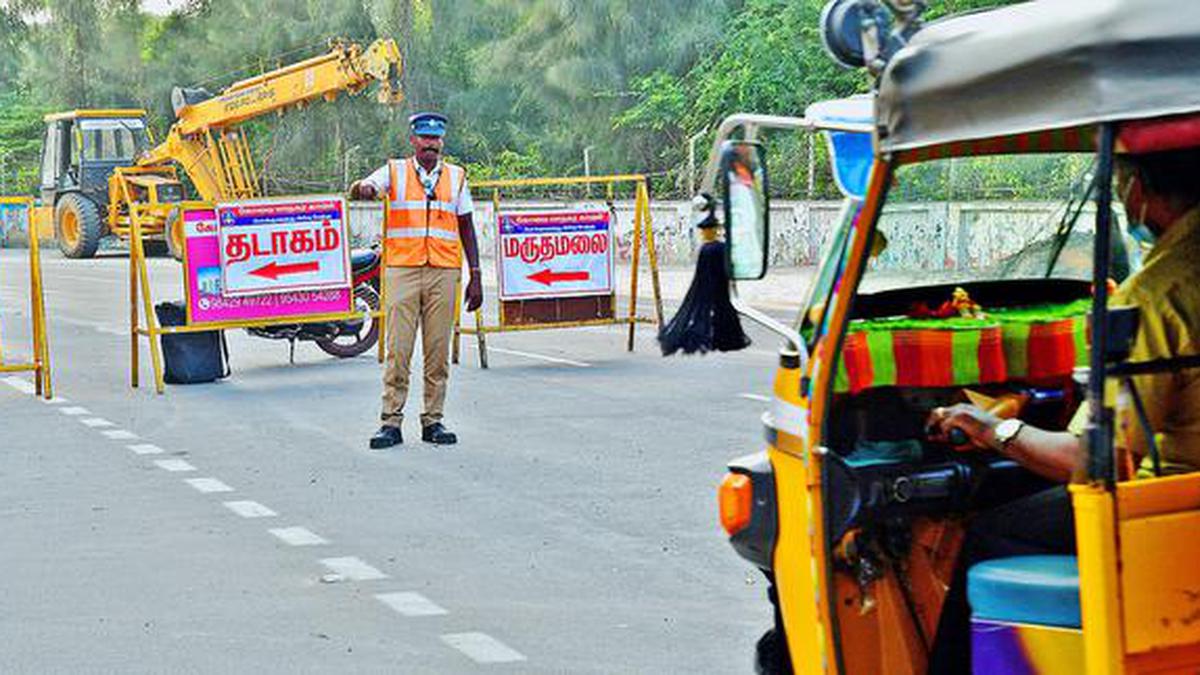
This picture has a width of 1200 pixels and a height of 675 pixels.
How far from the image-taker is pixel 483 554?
9312 millimetres

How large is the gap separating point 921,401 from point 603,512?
201 inches

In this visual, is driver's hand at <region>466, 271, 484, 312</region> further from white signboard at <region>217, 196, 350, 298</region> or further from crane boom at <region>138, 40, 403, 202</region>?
crane boom at <region>138, 40, 403, 202</region>

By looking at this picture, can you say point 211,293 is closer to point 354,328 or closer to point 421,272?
point 354,328

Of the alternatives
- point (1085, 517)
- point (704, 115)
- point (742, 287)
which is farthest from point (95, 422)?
point (704, 115)

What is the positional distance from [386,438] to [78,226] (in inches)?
1404

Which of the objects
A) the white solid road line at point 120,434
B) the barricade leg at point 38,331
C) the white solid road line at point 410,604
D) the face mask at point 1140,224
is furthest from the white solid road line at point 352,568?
the barricade leg at point 38,331

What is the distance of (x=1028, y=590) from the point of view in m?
4.43

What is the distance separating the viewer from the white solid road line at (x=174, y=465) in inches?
483

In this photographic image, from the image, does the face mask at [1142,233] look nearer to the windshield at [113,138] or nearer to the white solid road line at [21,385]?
the white solid road line at [21,385]

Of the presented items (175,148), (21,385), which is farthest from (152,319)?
(175,148)

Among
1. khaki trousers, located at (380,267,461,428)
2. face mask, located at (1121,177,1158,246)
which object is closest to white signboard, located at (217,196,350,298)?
khaki trousers, located at (380,267,461,428)

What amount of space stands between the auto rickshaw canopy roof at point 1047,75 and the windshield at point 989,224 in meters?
0.68

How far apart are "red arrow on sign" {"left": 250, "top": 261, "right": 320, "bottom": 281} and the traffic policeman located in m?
4.20

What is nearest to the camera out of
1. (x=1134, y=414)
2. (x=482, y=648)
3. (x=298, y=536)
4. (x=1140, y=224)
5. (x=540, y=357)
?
(x=1134, y=414)
